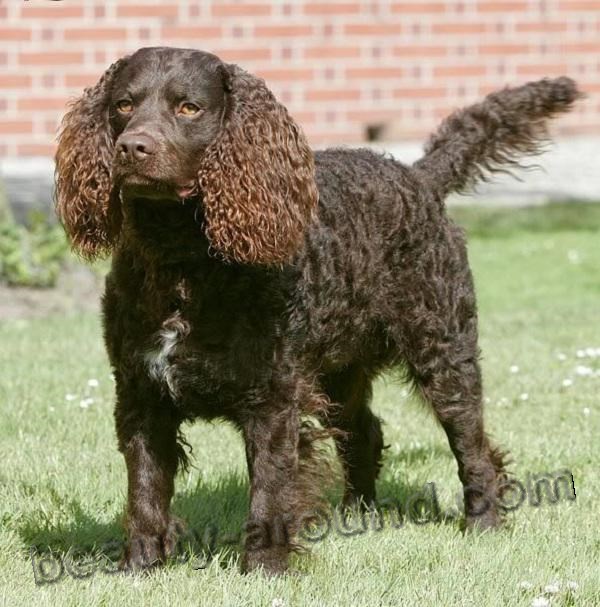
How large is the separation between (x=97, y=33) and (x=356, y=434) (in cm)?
823

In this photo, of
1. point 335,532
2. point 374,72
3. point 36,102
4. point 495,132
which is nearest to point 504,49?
point 374,72

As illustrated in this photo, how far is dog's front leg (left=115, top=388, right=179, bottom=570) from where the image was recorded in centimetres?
425

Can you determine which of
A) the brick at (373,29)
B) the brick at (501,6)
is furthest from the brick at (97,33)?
the brick at (501,6)

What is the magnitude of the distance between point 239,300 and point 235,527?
1085 millimetres

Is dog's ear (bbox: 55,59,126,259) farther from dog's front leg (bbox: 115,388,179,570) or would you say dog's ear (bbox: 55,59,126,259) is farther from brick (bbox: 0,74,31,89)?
brick (bbox: 0,74,31,89)

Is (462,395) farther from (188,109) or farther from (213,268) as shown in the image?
(188,109)

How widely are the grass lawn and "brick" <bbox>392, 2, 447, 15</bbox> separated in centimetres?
542

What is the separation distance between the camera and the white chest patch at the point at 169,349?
4.04m

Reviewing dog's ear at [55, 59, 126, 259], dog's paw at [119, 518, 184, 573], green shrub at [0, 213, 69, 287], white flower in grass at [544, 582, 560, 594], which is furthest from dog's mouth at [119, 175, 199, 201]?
green shrub at [0, 213, 69, 287]

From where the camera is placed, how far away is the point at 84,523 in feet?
15.7

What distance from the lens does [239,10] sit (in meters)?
12.9

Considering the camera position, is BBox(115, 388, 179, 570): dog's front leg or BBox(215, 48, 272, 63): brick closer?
BBox(115, 388, 179, 570): dog's front leg

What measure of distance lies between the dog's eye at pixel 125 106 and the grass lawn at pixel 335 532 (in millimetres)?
1491

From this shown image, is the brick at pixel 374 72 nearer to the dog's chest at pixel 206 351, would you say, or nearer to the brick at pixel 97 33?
the brick at pixel 97 33
